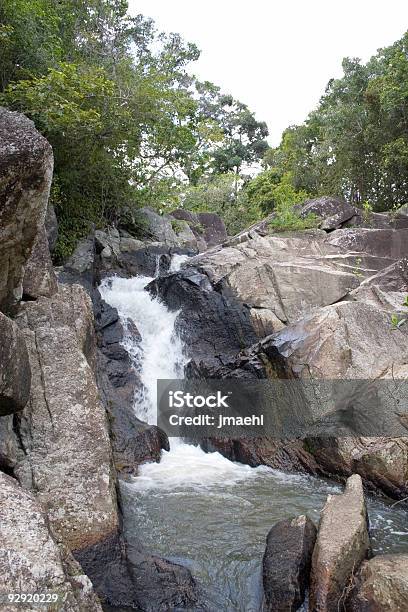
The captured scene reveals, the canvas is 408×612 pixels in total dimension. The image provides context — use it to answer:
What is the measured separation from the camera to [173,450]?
10.1 m

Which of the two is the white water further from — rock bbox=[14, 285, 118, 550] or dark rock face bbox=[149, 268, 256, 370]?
rock bbox=[14, 285, 118, 550]

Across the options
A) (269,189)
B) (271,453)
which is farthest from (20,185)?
(269,189)

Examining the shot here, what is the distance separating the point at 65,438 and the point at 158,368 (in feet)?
21.3

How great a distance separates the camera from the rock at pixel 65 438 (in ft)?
17.6

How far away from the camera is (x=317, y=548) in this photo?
5.05 meters

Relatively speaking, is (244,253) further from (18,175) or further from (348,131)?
(18,175)

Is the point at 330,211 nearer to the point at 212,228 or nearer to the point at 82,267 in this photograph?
the point at 82,267

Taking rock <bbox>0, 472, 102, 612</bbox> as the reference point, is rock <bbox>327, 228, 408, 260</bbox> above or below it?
above

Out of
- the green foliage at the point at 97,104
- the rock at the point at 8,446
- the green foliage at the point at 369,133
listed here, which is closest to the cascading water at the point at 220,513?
the rock at the point at 8,446

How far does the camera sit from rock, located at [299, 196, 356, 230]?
682 inches

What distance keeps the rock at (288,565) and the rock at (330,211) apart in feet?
43.2

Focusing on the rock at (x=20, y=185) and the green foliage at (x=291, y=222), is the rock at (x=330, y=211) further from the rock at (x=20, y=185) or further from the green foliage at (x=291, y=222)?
the rock at (x=20, y=185)

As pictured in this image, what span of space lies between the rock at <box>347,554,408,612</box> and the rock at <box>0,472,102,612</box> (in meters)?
2.54

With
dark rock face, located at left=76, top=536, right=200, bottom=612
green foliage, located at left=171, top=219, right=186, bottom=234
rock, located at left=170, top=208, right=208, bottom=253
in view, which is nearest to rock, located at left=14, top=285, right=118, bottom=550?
dark rock face, located at left=76, top=536, right=200, bottom=612
